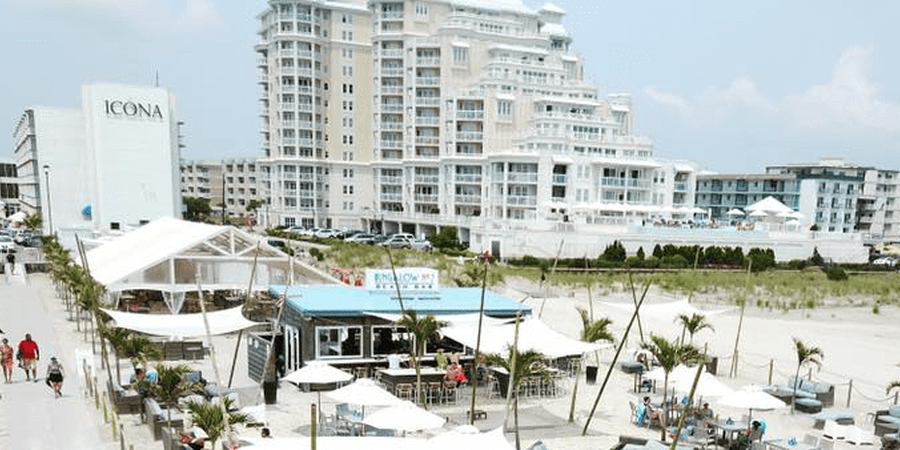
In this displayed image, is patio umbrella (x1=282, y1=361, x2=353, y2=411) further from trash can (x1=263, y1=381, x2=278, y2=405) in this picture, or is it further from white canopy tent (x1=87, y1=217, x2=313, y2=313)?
white canopy tent (x1=87, y1=217, x2=313, y2=313)

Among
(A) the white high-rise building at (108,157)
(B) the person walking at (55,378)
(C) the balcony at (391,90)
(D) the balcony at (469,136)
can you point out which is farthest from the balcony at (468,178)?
(B) the person walking at (55,378)

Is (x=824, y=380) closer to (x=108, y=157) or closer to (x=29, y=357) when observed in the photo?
(x=29, y=357)

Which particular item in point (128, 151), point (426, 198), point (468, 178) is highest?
point (128, 151)

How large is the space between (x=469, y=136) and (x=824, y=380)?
55146 millimetres

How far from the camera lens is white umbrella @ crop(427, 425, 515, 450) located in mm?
8567

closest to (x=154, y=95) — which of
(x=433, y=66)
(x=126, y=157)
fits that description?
(x=126, y=157)

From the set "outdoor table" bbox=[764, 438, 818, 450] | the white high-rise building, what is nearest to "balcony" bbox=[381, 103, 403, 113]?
the white high-rise building

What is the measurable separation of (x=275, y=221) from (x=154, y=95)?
83.1ft

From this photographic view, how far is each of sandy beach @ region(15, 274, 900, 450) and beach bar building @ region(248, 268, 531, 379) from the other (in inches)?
48.5

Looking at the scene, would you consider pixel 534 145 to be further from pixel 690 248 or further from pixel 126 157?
pixel 126 157

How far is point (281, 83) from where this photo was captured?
86.2 m

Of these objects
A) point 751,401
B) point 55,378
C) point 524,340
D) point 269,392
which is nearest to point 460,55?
point 524,340

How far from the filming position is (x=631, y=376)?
21.4m

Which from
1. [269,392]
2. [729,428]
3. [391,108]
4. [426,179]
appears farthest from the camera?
[391,108]
